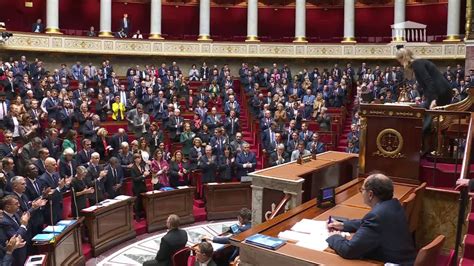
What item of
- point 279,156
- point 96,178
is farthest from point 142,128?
point 96,178

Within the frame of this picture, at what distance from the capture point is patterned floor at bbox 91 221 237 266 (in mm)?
7680

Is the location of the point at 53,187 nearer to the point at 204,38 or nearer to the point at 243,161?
the point at 243,161

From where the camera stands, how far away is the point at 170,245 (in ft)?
19.6

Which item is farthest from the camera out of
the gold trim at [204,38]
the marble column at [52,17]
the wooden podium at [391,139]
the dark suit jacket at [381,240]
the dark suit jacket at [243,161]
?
the gold trim at [204,38]

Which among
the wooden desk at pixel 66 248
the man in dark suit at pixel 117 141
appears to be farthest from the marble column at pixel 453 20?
the wooden desk at pixel 66 248

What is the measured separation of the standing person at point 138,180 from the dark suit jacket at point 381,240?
21.4ft

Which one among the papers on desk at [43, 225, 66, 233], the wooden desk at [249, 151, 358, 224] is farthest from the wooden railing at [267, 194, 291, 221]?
the papers on desk at [43, 225, 66, 233]

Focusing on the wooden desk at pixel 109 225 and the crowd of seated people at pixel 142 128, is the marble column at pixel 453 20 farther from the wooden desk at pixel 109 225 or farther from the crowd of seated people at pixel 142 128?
the wooden desk at pixel 109 225

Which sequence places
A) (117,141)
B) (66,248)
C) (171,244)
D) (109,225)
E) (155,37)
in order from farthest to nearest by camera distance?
(155,37) → (117,141) → (109,225) → (66,248) → (171,244)

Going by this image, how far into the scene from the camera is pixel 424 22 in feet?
82.1

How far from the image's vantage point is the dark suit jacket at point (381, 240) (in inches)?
125

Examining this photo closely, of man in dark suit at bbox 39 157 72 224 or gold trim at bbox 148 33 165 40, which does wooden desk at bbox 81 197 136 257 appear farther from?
gold trim at bbox 148 33 165 40

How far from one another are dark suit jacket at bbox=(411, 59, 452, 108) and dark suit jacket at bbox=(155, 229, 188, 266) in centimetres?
332

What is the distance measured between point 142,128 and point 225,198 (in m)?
3.37
